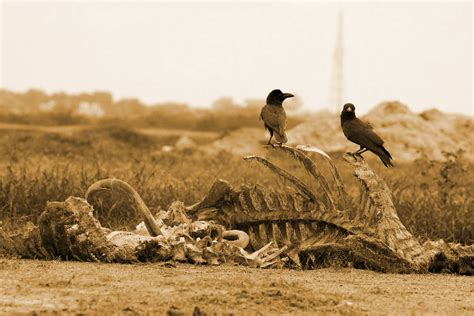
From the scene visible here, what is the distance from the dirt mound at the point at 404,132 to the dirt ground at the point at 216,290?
435 inches

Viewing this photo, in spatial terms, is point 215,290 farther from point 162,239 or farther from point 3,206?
point 3,206

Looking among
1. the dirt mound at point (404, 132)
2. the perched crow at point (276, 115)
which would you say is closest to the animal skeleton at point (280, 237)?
the perched crow at point (276, 115)

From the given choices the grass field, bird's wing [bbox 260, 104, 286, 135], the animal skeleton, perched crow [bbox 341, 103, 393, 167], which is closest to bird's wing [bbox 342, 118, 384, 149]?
perched crow [bbox 341, 103, 393, 167]

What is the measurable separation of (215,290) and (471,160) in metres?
13.2

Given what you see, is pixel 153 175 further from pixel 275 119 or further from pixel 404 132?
pixel 404 132

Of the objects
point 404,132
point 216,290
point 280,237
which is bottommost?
point 216,290

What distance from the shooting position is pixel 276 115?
631 centimetres

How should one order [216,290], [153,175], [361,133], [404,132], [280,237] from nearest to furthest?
[216,290] → [361,133] → [280,237] → [153,175] → [404,132]

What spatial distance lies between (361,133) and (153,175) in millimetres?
4487

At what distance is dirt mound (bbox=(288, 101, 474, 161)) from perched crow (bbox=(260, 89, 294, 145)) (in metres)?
10.6

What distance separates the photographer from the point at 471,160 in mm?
17656

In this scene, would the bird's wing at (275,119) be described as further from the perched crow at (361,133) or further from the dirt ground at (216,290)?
the dirt ground at (216,290)

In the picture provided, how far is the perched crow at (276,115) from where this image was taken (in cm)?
631

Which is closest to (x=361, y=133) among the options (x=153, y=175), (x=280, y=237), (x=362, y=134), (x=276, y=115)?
(x=362, y=134)
